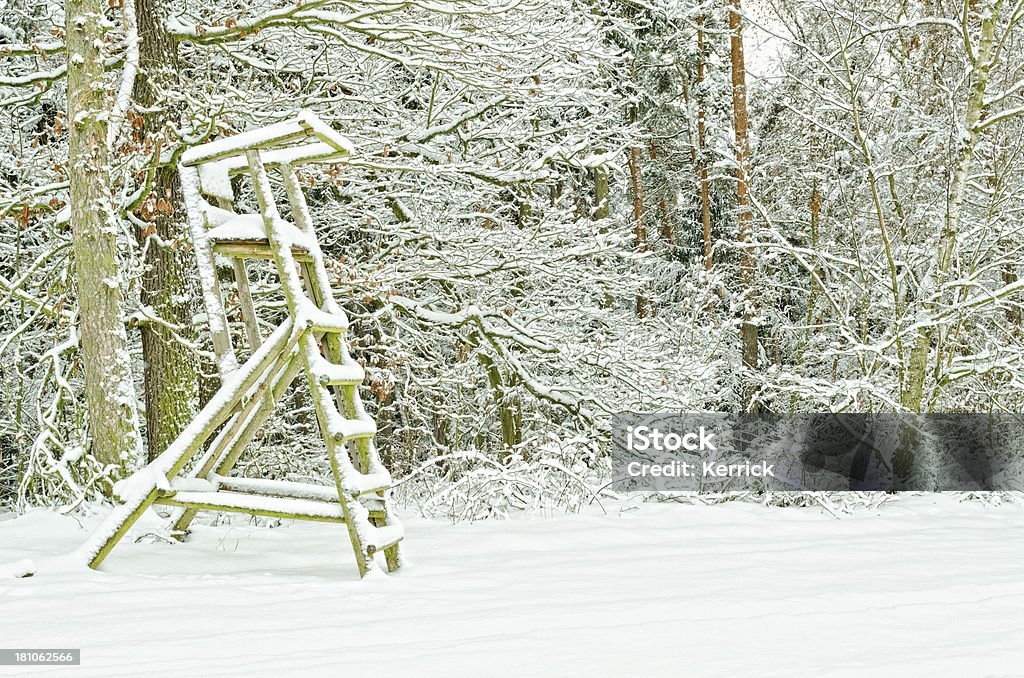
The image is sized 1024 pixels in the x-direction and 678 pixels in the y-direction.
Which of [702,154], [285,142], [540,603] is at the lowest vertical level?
[540,603]

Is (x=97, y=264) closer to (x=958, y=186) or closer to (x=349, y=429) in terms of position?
(x=349, y=429)

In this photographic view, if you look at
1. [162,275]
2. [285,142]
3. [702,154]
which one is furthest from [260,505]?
[702,154]

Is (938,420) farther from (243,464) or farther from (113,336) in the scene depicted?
(113,336)

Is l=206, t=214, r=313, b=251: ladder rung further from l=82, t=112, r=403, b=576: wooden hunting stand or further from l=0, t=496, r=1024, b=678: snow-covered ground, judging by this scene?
l=0, t=496, r=1024, b=678: snow-covered ground

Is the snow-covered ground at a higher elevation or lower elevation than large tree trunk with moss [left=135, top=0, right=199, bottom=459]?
lower

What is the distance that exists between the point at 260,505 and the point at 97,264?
2.70m

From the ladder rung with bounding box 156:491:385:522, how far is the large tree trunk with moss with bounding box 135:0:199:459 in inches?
89.6

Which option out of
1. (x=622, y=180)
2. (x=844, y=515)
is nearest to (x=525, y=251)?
(x=844, y=515)

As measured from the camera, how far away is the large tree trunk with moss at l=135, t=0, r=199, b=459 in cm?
631

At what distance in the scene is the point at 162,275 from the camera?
6.61m

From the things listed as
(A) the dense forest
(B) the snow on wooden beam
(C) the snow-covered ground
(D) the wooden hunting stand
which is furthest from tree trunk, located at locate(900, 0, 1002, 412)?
(B) the snow on wooden beam

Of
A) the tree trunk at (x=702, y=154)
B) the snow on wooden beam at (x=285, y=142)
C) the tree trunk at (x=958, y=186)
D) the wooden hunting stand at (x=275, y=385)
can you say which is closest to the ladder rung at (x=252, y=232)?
the wooden hunting stand at (x=275, y=385)

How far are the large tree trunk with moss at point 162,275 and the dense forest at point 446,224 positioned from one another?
2 cm

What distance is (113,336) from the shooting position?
5871mm
